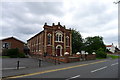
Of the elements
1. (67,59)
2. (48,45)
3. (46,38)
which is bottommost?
(67,59)

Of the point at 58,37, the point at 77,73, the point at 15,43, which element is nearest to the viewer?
the point at 77,73

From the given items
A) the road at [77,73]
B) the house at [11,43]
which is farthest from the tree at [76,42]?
the road at [77,73]

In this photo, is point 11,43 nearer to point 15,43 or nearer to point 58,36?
point 15,43

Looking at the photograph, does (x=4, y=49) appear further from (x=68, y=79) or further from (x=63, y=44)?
(x=68, y=79)

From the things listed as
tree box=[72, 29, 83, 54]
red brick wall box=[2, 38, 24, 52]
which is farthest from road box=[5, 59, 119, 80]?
tree box=[72, 29, 83, 54]

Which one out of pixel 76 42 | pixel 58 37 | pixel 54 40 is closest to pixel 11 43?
pixel 54 40

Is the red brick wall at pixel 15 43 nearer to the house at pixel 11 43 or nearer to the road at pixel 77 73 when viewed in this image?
the house at pixel 11 43

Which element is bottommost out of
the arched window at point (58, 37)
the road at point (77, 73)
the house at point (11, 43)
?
the road at point (77, 73)

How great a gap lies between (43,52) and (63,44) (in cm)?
738

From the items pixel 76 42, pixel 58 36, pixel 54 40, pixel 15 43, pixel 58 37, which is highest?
pixel 58 36

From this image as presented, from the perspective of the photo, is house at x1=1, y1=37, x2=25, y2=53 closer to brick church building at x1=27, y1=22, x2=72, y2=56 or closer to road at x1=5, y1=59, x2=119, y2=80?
brick church building at x1=27, y1=22, x2=72, y2=56

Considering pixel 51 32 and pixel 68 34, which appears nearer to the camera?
pixel 51 32

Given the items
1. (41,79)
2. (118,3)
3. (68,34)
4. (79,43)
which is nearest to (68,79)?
(41,79)

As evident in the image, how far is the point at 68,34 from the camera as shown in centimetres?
3984
